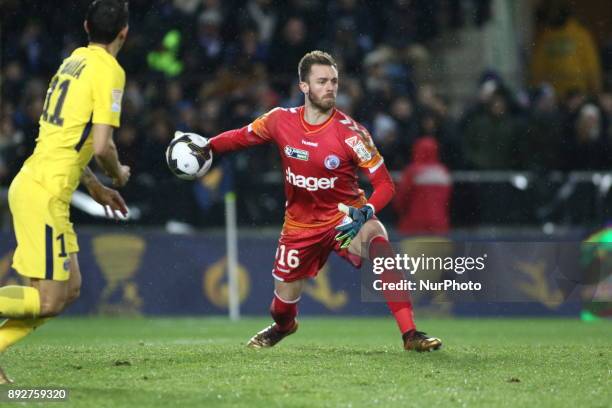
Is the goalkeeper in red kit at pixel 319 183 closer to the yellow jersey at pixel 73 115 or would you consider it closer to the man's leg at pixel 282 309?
the man's leg at pixel 282 309

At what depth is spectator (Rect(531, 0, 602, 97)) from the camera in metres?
17.9

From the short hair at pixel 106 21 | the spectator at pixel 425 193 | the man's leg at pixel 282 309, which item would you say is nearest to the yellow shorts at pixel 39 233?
the short hair at pixel 106 21

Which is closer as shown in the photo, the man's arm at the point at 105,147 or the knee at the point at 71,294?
the man's arm at the point at 105,147

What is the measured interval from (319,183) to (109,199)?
Answer: 2.21 meters

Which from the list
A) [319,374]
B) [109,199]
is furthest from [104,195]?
[319,374]

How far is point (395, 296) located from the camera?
949 cm

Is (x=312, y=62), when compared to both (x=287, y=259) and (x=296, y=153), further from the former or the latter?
(x=287, y=259)

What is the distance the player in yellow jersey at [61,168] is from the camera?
7.33 metres

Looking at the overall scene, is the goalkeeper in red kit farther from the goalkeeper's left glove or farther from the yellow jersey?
the yellow jersey

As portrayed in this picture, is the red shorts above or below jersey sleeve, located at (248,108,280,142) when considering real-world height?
below

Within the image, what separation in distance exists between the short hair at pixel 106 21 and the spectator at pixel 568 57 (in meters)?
11.1

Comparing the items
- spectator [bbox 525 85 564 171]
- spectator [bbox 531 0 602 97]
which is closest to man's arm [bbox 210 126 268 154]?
spectator [bbox 525 85 564 171]

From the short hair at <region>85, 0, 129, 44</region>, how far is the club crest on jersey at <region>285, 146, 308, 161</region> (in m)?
2.43

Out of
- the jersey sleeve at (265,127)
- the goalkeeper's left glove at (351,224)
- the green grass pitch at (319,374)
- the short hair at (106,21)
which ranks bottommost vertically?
the green grass pitch at (319,374)
